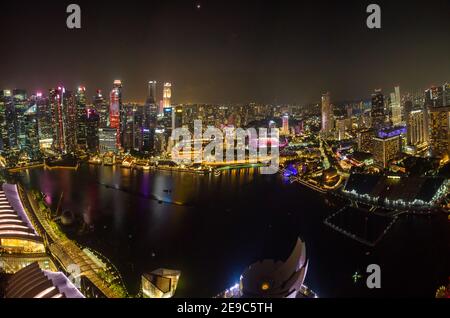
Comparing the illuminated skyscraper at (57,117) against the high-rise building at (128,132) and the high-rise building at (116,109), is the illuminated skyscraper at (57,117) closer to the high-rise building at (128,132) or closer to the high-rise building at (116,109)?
the high-rise building at (116,109)

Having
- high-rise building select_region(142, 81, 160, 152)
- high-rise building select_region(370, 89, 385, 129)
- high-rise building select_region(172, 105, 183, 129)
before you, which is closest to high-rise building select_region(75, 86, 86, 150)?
high-rise building select_region(142, 81, 160, 152)

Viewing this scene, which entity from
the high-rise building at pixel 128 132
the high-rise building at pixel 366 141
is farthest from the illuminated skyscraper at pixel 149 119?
the high-rise building at pixel 366 141

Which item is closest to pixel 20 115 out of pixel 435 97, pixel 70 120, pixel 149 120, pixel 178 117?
pixel 70 120

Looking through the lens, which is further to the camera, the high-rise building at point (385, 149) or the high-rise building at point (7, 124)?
the high-rise building at point (7, 124)

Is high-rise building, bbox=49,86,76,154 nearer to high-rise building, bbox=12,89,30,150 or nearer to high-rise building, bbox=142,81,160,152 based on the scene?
high-rise building, bbox=12,89,30,150

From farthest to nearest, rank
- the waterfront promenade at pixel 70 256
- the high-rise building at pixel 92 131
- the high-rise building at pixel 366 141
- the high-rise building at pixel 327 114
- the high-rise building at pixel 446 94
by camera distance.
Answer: the high-rise building at pixel 327 114
the high-rise building at pixel 92 131
the high-rise building at pixel 446 94
the high-rise building at pixel 366 141
the waterfront promenade at pixel 70 256

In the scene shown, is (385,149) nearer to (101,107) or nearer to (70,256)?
(70,256)
